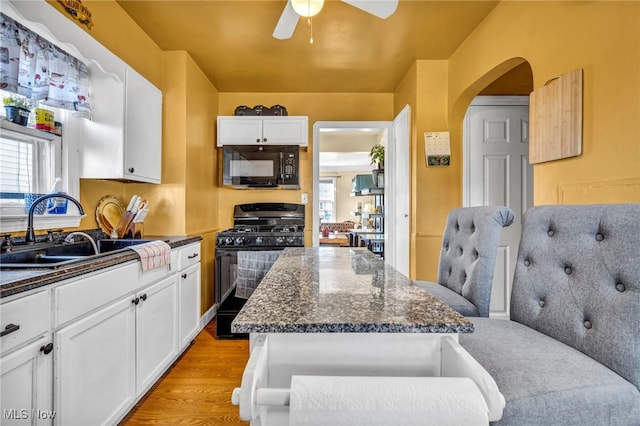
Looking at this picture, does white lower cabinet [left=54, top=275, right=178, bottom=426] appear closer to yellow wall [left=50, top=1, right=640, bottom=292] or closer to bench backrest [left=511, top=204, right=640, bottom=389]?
yellow wall [left=50, top=1, right=640, bottom=292]

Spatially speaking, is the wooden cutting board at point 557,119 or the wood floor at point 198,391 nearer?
the wooden cutting board at point 557,119

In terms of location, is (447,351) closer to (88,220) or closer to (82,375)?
(82,375)

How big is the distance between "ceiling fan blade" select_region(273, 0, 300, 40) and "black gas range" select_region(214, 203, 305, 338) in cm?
174

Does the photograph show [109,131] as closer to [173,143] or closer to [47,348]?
[173,143]

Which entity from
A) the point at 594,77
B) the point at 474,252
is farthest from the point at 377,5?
the point at 474,252

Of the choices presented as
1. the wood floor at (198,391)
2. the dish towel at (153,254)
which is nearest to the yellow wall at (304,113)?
the wood floor at (198,391)

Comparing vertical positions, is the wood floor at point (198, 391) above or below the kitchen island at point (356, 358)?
below

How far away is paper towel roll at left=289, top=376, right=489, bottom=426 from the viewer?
0.52 m

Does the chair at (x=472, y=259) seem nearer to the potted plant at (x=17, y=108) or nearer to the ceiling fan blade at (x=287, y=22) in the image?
the ceiling fan blade at (x=287, y=22)

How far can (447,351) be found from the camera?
2.30 feet

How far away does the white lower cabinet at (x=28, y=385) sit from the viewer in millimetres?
944

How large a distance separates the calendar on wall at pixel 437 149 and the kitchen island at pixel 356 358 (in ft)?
6.44

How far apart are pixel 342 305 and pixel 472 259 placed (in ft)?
3.19

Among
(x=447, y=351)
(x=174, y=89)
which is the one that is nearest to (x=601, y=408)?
(x=447, y=351)
